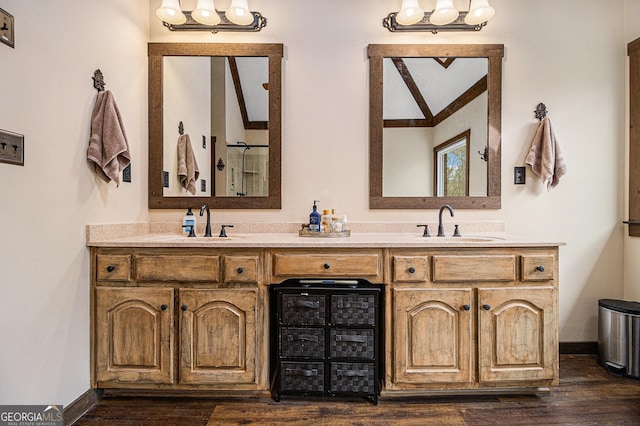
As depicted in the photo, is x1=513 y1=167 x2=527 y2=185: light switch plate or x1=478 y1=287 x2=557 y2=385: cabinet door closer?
x1=478 y1=287 x2=557 y2=385: cabinet door

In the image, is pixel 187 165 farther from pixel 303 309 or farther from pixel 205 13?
pixel 303 309

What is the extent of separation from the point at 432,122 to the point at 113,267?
6.99ft

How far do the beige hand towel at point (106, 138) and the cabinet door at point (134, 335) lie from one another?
0.65m

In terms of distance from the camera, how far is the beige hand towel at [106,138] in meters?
1.87

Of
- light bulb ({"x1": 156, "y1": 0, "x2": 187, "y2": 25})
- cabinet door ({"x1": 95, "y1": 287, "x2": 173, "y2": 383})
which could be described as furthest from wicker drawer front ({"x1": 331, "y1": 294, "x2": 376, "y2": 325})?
light bulb ({"x1": 156, "y1": 0, "x2": 187, "y2": 25})

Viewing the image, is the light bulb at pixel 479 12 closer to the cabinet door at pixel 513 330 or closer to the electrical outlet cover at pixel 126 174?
the cabinet door at pixel 513 330

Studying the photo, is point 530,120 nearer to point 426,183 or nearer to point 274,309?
point 426,183

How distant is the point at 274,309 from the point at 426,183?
1.30 metres

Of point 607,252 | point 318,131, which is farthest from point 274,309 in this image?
point 607,252

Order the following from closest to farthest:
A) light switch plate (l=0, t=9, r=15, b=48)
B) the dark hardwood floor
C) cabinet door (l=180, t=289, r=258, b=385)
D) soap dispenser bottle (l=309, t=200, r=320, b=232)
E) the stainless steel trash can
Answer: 1. light switch plate (l=0, t=9, r=15, b=48)
2. the dark hardwood floor
3. cabinet door (l=180, t=289, r=258, b=385)
4. the stainless steel trash can
5. soap dispenser bottle (l=309, t=200, r=320, b=232)

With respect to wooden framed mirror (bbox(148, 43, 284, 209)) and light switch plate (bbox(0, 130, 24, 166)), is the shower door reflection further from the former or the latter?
light switch plate (bbox(0, 130, 24, 166))

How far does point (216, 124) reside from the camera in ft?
7.98

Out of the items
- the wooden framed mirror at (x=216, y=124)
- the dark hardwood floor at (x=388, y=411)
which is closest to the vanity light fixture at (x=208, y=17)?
the wooden framed mirror at (x=216, y=124)

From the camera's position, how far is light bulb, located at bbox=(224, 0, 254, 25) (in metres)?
2.29
